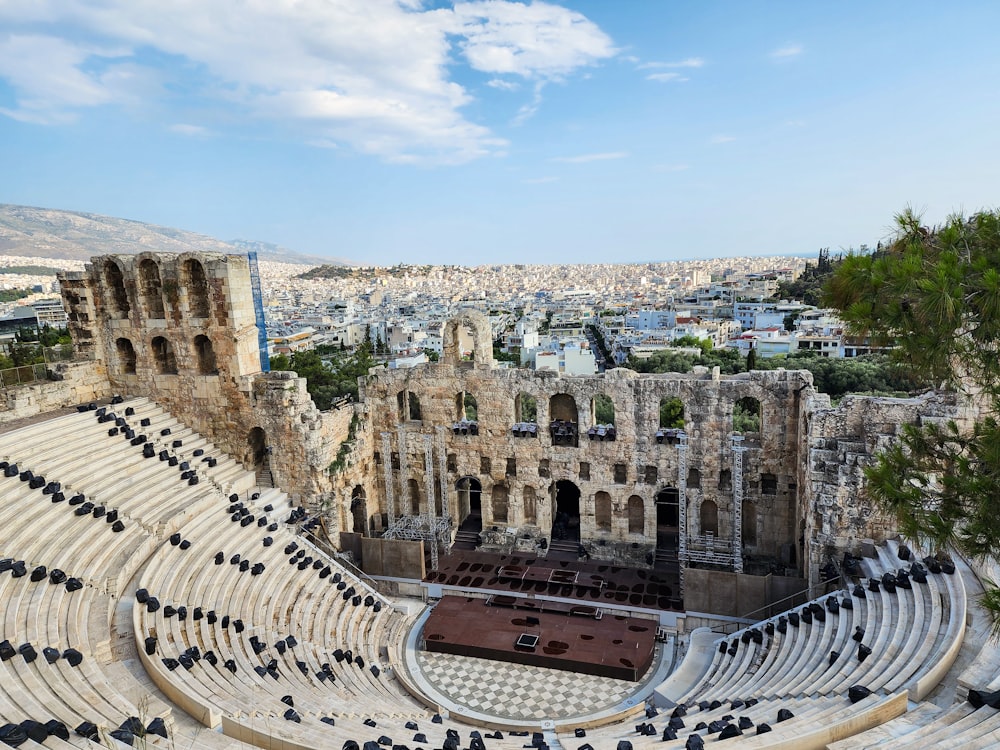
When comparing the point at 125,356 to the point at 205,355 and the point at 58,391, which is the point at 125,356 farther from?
the point at 205,355

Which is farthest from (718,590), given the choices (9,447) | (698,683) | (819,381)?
(819,381)

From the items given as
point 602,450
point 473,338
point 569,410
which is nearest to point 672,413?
point 569,410

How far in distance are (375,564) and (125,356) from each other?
12.6 m

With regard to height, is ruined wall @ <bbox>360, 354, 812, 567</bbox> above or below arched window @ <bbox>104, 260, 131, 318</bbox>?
below

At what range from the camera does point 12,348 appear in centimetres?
2822

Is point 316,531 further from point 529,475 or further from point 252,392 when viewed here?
point 529,475

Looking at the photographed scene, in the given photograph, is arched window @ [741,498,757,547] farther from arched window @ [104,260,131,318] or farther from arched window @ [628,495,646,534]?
arched window @ [104,260,131,318]

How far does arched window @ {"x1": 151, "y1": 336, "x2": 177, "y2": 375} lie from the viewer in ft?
77.8

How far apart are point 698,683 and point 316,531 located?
1353cm

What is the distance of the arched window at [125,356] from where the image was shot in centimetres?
2405

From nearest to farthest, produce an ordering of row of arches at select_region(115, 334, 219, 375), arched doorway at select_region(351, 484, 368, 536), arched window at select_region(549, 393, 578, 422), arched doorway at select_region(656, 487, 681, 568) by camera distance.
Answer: arched doorway at select_region(656, 487, 681, 568) → row of arches at select_region(115, 334, 219, 375) → arched doorway at select_region(351, 484, 368, 536) → arched window at select_region(549, 393, 578, 422)

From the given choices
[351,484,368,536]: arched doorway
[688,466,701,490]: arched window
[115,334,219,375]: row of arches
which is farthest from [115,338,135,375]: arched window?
[688,466,701,490]: arched window

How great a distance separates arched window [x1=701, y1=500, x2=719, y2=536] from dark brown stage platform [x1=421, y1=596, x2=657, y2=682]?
5157 mm

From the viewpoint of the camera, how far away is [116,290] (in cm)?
2381
